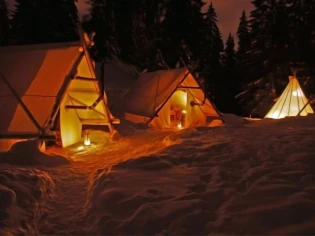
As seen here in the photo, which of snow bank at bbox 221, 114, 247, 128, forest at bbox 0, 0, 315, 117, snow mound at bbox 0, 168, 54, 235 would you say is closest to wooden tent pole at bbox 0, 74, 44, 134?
snow mound at bbox 0, 168, 54, 235

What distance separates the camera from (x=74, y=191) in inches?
183

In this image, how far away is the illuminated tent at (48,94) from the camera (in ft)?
24.0

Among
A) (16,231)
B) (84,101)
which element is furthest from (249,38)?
(16,231)

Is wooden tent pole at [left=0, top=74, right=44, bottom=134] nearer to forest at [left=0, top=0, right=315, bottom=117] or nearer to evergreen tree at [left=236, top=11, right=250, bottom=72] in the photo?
forest at [left=0, top=0, right=315, bottom=117]

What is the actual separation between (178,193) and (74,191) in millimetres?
1636

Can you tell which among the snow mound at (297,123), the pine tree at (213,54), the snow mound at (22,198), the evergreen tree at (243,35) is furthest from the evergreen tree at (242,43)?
the snow mound at (22,198)

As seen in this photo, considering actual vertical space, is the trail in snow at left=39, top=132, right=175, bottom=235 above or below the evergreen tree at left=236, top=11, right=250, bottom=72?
below

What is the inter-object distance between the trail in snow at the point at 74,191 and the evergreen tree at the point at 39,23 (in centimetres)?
1559

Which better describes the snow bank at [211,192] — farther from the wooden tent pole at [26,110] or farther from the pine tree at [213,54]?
the pine tree at [213,54]

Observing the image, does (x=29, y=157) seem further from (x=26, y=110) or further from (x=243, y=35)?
(x=243, y=35)

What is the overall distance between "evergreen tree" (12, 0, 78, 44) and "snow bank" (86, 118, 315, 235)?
18.1 m

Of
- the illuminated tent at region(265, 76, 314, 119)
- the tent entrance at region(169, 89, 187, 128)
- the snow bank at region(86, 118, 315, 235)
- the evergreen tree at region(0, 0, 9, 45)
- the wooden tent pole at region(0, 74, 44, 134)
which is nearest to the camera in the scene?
the snow bank at region(86, 118, 315, 235)

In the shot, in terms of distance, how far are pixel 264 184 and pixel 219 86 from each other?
24.8 metres

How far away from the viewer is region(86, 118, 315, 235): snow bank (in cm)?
309
